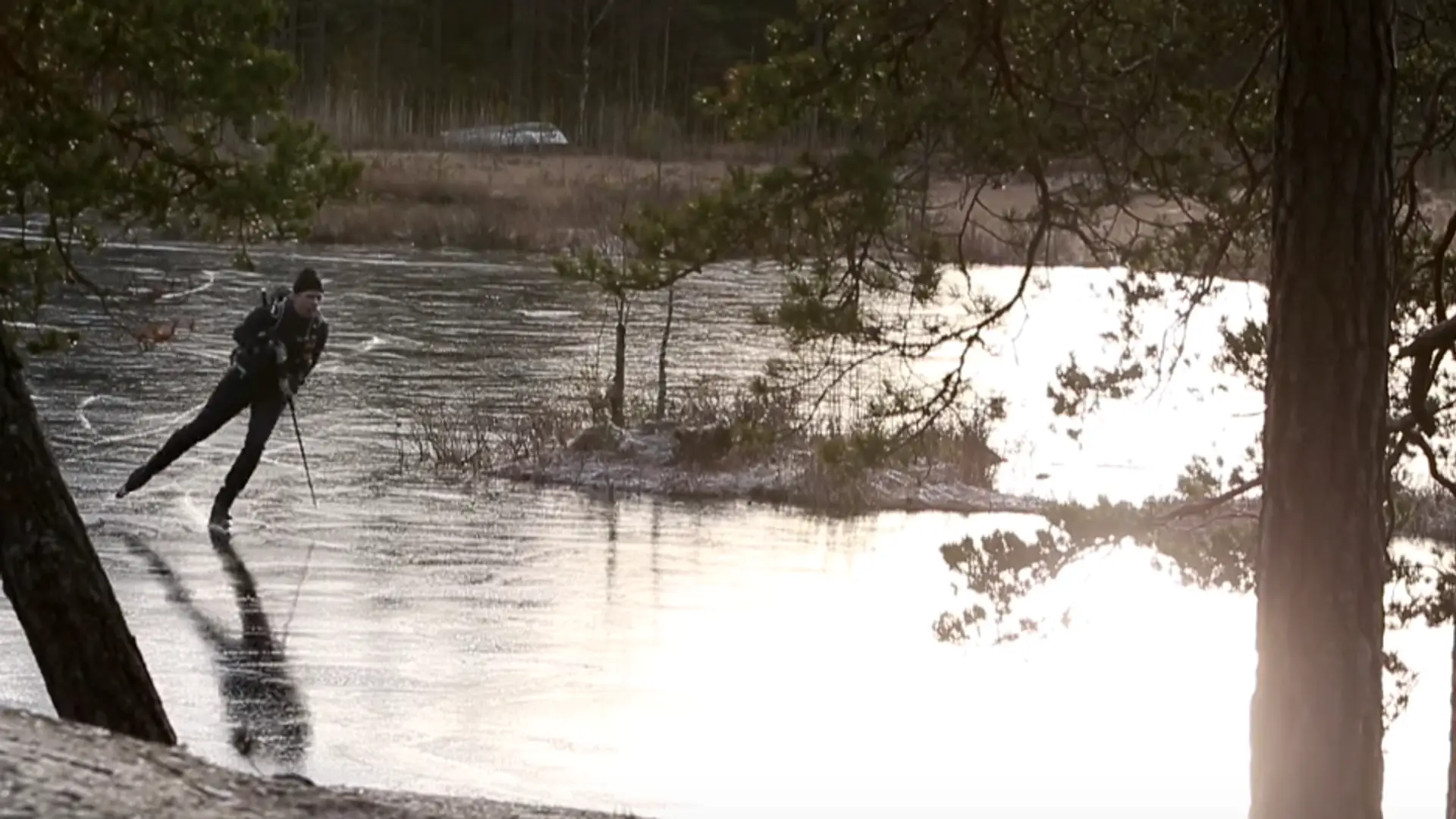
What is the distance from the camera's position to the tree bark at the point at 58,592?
9180mm

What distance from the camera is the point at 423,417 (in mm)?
28438

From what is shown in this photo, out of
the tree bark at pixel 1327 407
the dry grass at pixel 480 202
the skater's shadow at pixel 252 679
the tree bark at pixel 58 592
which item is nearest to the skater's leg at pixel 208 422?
the skater's shadow at pixel 252 679

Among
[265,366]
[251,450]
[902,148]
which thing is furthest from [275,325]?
[902,148]

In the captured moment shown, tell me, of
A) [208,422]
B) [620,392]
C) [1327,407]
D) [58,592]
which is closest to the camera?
[1327,407]

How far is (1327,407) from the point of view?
8797 millimetres

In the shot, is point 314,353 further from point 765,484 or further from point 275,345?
point 765,484

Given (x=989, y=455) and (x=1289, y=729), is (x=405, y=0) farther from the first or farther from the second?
(x=1289, y=729)

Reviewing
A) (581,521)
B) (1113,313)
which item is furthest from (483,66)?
(581,521)

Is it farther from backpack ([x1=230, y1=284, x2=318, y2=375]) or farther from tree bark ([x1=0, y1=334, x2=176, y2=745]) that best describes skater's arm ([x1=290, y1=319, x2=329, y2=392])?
tree bark ([x1=0, y1=334, x2=176, y2=745])

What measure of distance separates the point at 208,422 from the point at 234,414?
0.87 feet

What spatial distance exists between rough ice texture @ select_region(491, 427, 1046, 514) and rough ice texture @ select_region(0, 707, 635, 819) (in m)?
17.2

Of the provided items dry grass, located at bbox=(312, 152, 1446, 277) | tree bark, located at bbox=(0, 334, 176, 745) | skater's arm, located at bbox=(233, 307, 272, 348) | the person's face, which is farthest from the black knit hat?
dry grass, located at bbox=(312, 152, 1446, 277)

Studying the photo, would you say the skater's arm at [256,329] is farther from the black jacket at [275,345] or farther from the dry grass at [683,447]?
the dry grass at [683,447]

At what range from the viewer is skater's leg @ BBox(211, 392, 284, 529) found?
19.7 metres
